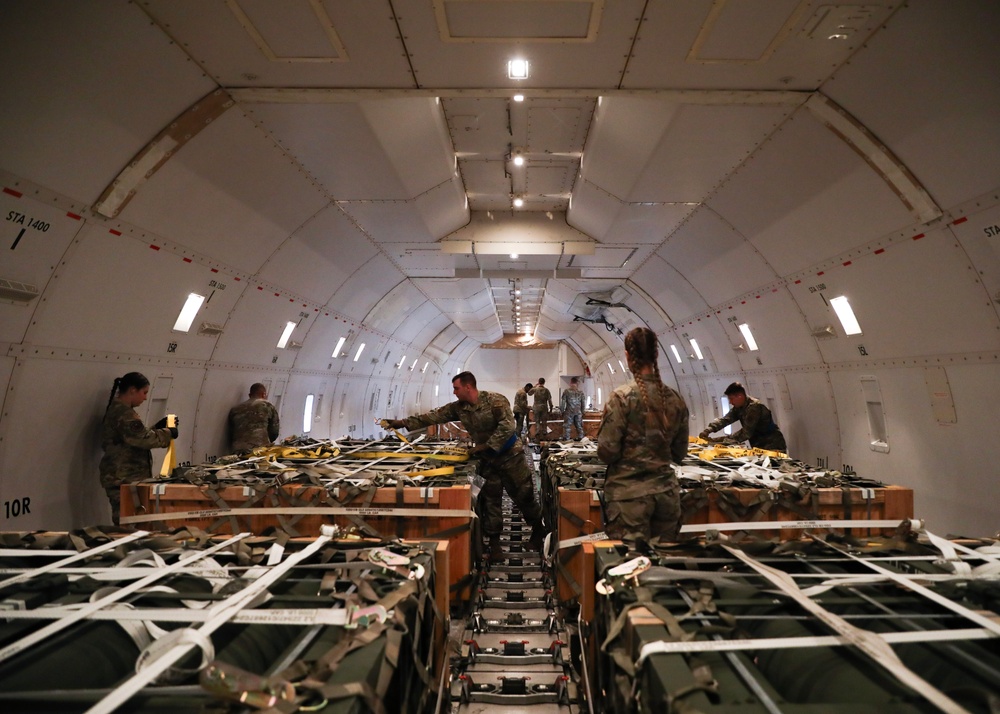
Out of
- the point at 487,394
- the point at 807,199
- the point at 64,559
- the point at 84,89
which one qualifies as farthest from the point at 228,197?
the point at 807,199

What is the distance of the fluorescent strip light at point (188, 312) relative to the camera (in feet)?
19.3

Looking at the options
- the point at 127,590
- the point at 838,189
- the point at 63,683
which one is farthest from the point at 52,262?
the point at 838,189

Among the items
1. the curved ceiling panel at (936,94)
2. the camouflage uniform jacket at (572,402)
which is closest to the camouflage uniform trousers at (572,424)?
the camouflage uniform jacket at (572,402)

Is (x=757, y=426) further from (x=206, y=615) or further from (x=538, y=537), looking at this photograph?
(x=206, y=615)

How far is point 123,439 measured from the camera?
16.1 ft

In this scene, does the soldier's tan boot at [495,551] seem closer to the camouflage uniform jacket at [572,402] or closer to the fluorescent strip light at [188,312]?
the fluorescent strip light at [188,312]

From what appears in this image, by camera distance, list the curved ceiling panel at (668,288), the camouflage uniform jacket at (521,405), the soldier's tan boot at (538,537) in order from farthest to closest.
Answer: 1. the camouflage uniform jacket at (521,405)
2. the curved ceiling panel at (668,288)
3. the soldier's tan boot at (538,537)

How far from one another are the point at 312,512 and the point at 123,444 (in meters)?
2.29

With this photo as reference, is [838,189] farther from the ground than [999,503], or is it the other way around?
[838,189]

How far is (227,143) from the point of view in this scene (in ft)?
15.8

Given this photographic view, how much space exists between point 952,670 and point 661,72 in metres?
4.11

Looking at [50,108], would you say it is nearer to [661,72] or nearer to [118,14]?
[118,14]

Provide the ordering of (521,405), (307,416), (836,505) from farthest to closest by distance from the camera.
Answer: (521,405)
(307,416)
(836,505)

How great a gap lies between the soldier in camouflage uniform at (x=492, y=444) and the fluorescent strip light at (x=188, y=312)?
243cm
